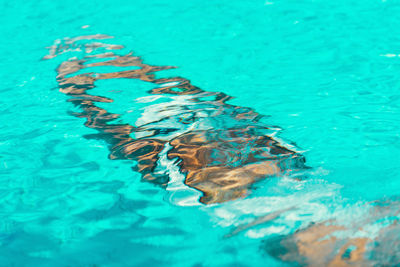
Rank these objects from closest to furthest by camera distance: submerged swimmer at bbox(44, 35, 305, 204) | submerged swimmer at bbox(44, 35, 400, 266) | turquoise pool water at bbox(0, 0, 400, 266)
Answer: submerged swimmer at bbox(44, 35, 400, 266), turquoise pool water at bbox(0, 0, 400, 266), submerged swimmer at bbox(44, 35, 305, 204)


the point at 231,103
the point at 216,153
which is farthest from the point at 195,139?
the point at 231,103

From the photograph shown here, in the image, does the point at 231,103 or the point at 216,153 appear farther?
the point at 231,103

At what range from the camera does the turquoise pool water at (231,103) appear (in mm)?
A: 2250

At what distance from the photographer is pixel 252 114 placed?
370cm

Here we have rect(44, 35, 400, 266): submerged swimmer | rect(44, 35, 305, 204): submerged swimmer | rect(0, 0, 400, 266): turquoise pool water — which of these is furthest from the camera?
rect(44, 35, 305, 204): submerged swimmer

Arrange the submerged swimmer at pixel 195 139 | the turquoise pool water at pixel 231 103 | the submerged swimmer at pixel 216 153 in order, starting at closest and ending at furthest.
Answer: the submerged swimmer at pixel 216 153 < the turquoise pool water at pixel 231 103 < the submerged swimmer at pixel 195 139

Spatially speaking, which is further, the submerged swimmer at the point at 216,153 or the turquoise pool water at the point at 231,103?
the turquoise pool water at the point at 231,103

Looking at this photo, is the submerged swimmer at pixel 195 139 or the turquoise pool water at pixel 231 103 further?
the submerged swimmer at pixel 195 139

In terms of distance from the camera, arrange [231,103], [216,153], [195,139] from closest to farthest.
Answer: [216,153]
[195,139]
[231,103]

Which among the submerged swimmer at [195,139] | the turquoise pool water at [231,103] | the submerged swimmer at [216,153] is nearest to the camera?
the submerged swimmer at [216,153]

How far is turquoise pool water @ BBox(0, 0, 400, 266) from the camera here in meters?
2.25

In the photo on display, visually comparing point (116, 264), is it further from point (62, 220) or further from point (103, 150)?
point (103, 150)

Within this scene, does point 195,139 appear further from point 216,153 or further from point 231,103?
point 231,103

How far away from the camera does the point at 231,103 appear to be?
3947mm
